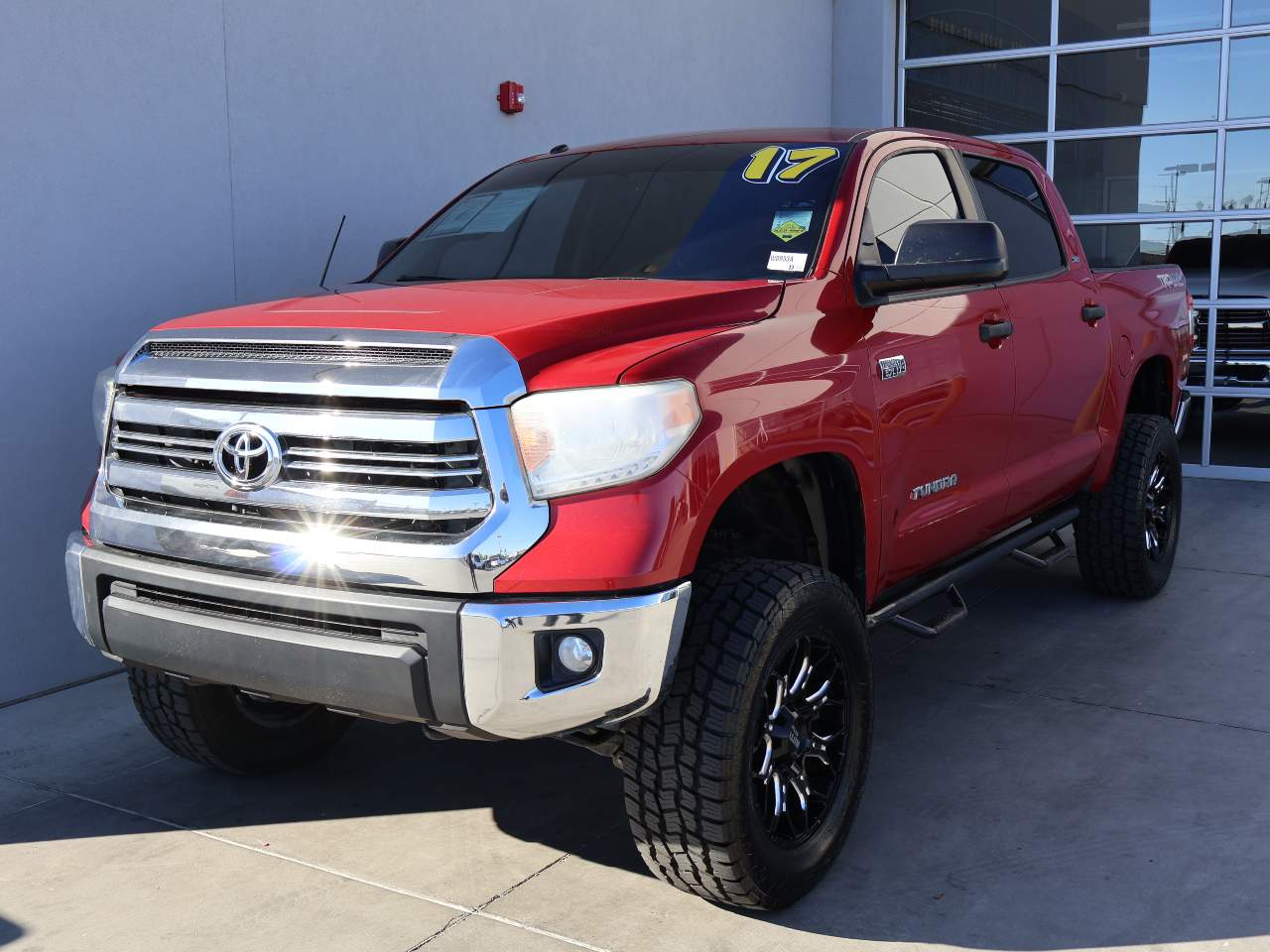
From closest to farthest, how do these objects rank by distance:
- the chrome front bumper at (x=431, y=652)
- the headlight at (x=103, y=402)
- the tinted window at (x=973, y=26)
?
1. the chrome front bumper at (x=431, y=652)
2. the headlight at (x=103, y=402)
3. the tinted window at (x=973, y=26)

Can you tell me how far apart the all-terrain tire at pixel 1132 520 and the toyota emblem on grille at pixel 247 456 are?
12.3 ft

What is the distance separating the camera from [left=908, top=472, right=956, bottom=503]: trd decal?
12.1 feet

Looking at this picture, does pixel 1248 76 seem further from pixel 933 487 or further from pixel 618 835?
pixel 618 835

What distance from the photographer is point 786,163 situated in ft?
12.7

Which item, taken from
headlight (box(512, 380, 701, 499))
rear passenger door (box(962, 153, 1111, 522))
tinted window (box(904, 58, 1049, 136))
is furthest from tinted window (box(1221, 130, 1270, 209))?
headlight (box(512, 380, 701, 499))

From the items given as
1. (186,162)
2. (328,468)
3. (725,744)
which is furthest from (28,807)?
(186,162)

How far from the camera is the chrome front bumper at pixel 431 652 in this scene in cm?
257

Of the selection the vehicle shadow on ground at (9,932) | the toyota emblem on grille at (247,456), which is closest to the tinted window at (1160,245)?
the toyota emblem on grille at (247,456)

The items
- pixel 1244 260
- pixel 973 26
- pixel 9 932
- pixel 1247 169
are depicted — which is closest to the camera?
pixel 9 932

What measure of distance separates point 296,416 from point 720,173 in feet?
5.50

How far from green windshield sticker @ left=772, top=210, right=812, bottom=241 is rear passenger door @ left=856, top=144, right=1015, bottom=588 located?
0.17 m

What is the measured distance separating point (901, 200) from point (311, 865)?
256 centimetres

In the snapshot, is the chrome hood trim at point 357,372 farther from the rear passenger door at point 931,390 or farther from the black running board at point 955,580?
the black running board at point 955,580

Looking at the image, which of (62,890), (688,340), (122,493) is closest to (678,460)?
(688,340)
